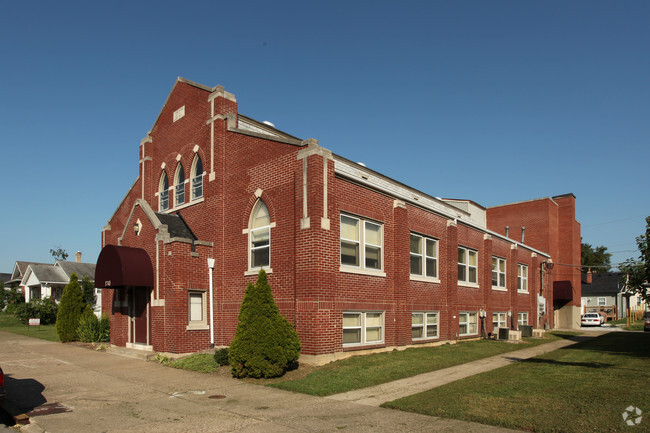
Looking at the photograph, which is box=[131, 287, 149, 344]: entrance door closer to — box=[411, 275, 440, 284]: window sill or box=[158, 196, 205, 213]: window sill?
box=[158, 196, 205, 213]: window sill

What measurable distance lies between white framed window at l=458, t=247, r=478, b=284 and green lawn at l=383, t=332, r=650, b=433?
33.6 ft

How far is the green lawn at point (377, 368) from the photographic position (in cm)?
1188

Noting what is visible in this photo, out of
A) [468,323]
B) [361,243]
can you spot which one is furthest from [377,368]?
[468,323]

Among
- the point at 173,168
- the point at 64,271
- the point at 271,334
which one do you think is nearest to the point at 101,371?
the point at 271,334

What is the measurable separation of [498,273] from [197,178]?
18.8 meters

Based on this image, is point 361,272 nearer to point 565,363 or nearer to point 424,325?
point 424,325

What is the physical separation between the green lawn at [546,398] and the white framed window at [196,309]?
32.0 feet

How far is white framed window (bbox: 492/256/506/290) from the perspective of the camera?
1148 inches

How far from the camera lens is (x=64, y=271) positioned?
5159cm

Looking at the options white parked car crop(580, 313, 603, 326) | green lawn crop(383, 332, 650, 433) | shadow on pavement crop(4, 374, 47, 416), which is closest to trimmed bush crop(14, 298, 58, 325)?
shadow on pavement crop(4, 374, 47, 416)

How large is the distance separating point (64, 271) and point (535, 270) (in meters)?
45.3

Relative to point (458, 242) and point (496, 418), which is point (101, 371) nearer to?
point (496, 418)

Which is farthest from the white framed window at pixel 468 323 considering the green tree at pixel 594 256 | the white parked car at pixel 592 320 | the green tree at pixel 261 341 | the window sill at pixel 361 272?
the green tree at pixel 594 256

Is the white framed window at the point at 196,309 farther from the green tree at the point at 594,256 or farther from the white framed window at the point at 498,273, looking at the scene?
the green tree at the point at 594,256
